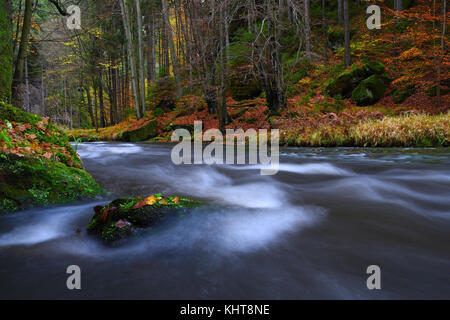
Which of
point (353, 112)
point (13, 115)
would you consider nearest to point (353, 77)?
point (353, 112)

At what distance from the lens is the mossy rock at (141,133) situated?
574 inches

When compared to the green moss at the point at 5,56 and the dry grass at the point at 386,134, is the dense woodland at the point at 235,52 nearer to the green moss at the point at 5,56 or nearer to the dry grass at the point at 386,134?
the green moss at the point at 5,56

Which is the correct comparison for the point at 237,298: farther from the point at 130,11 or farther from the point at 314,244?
A: the point at 130,11

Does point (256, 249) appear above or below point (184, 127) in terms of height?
below

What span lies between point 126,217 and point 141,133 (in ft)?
42.6

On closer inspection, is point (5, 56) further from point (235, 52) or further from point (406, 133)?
point (235, 52)

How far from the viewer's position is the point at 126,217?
7.72 feet

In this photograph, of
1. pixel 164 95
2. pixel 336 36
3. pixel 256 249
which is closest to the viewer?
pixel 256 249

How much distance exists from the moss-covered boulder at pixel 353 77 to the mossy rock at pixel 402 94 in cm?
160

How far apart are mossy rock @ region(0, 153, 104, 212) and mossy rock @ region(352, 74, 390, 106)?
13.1 m

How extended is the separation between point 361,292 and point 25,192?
11.0 ft

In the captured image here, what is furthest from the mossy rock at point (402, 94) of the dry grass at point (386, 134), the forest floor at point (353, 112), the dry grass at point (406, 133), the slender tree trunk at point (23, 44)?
the slender tree trunk at point (23, 44)
